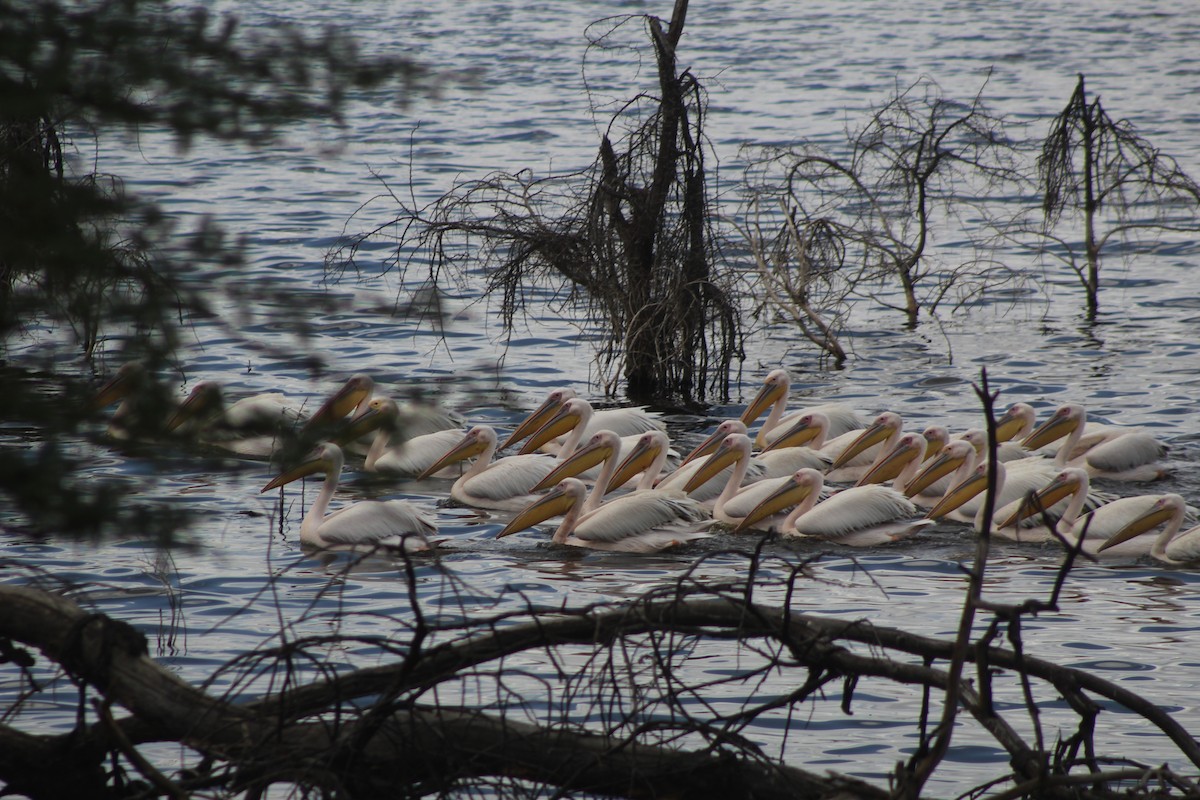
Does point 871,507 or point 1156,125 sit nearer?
point 871,507

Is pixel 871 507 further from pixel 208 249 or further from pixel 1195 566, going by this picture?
pixel 208 249

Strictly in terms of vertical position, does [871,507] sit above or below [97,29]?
below

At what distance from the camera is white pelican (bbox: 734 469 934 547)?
24.4 feet

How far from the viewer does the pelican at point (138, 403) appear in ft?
7.11

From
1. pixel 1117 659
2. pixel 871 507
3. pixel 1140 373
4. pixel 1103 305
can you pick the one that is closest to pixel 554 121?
pixel 1103 305

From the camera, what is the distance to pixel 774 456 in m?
8.63

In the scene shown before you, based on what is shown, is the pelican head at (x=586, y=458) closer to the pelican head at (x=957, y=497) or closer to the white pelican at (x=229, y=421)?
the pelican head at (x=957, y=497)

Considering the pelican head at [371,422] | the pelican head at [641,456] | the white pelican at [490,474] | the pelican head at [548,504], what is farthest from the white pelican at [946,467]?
the pelican head at [371,422]

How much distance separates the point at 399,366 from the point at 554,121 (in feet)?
35.8

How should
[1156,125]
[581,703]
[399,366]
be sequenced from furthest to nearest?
1. [1156,125]
2. [399,366]
3. [581,703]

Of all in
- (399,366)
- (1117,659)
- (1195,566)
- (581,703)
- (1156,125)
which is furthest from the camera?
(1156,125)

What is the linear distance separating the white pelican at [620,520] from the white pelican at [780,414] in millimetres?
1673

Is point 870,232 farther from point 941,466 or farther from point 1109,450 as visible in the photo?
point 941,466

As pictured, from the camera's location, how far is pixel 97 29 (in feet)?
6.97
